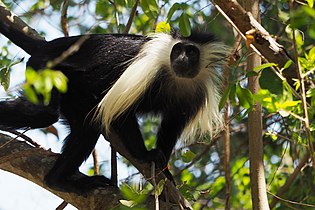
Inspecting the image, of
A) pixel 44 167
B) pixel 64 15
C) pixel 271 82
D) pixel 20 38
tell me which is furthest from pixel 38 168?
pixel 271 82

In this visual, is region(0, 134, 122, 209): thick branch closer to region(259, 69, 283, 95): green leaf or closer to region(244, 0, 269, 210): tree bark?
region(244, 0, 269, 210): tree bark

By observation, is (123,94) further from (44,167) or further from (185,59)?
(44,167)

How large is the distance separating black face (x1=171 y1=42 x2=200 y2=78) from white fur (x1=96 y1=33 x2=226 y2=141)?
2.6 inches

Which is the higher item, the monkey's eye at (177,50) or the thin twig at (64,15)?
the thin twig at (64,15)

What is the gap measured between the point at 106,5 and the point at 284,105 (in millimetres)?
2610

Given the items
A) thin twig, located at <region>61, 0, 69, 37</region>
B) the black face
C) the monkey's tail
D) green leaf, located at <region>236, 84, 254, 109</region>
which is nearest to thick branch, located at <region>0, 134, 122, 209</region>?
the monkey's tail

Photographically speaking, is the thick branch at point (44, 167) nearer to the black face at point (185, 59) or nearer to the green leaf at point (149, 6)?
the black face at point (185, 59)

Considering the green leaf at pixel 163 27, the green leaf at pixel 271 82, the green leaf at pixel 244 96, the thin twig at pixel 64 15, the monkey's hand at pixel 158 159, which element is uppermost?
the thin twig at pixel 64 15

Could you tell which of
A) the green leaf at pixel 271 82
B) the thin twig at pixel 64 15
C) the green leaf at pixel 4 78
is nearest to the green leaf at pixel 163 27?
the thin twig at pixel 64 15

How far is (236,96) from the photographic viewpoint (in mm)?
3031

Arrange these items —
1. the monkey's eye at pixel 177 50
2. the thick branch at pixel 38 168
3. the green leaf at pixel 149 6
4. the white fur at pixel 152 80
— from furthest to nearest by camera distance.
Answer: the monkey's eye at pixel 177 50 → the white fur at pixel 152 80 → the green leaf at pixel 149 6 → the thick branch at pixel 38 168

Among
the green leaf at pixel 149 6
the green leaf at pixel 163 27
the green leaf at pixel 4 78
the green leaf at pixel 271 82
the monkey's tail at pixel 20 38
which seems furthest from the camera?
the monkey's tail at pixel 20 38

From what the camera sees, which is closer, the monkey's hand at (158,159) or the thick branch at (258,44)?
the thick branch at (258,44)

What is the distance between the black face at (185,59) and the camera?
4168 millimetres
